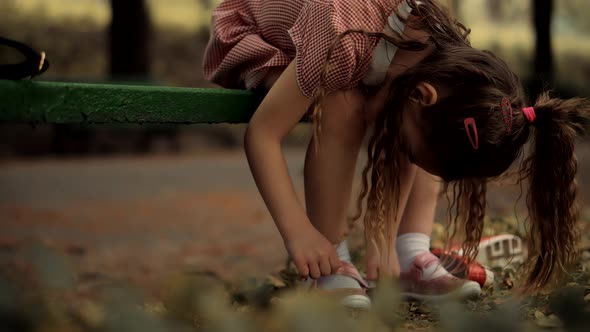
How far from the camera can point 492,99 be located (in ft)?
6.50

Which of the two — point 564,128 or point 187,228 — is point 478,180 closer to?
point 564,128

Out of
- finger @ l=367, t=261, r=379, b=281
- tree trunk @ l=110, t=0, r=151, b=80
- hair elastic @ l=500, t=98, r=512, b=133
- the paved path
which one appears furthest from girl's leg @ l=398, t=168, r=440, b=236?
tree trunk @ l=110, t=0, r=151, b=80

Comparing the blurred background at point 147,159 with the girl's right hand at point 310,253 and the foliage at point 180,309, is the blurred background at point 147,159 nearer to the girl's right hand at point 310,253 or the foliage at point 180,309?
the girl's right hand at point 310,253

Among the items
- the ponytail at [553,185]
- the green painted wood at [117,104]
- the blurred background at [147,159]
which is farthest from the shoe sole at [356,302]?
the blurred background at [147,159]

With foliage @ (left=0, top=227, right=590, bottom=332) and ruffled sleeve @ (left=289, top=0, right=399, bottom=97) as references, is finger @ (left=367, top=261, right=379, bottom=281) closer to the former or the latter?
ruffled sleeve @ (left=289, top=0, right=399, bottom=97)

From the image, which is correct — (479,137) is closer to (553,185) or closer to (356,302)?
(553,185)

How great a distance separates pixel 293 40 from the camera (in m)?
2.05

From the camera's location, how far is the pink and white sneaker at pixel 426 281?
7.83ft

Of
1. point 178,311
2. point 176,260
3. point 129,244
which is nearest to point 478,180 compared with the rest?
point 178,311

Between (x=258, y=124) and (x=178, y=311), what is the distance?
51.1 inches

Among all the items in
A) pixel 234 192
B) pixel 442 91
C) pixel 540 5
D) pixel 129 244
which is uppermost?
pixel 442 91

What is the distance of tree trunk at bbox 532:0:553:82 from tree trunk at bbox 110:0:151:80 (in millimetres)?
5317

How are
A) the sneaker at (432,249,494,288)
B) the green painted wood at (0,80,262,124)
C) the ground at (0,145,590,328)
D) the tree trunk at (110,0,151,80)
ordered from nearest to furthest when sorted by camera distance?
the green painted wood at (0,80,262,124), the sneaker at (432,249,494,288), the ground at (0,145,590,328), the tree trunk at (110,0,151,80)

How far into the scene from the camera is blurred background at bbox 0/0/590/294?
16.8 feet
